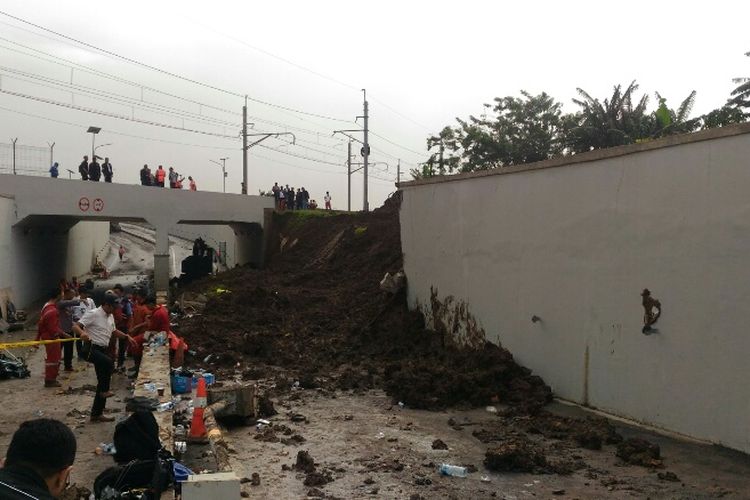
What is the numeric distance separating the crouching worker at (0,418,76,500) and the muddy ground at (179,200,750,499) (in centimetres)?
484

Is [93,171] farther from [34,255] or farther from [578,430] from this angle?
[578,430]

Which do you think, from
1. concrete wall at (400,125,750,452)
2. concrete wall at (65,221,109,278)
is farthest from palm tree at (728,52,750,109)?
concrete wall at (65,221,109,278)

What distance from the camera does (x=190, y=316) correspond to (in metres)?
21.8

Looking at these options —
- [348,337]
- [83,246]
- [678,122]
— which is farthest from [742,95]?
[83,246]

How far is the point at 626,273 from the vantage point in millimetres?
10438

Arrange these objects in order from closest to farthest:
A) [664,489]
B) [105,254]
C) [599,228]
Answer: [664,489]
[599,228]
[105,254]

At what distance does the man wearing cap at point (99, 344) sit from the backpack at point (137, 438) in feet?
12.7

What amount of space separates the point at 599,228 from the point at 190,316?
14.3m

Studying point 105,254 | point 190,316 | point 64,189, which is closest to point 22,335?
point 190,316

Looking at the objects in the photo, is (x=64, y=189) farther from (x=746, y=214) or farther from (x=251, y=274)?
(x=746, y=214)

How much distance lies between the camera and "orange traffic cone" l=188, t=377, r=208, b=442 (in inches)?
329

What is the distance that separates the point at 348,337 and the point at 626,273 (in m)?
8.58

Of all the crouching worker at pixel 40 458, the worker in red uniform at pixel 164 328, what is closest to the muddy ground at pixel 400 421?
the worker in red uniform at pixel 164 328

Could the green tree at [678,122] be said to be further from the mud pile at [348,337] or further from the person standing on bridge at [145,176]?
the person standing on bridge at [145,176]
